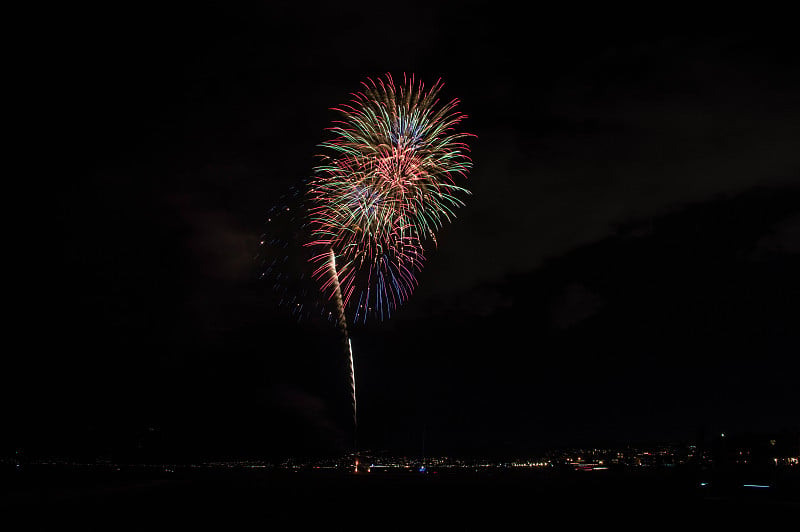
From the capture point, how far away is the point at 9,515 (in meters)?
25.5

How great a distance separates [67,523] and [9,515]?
14.3 feet

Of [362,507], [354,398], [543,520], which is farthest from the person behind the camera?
[354,398]

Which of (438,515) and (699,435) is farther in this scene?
(699,435)

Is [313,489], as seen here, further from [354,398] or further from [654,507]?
[654,507]

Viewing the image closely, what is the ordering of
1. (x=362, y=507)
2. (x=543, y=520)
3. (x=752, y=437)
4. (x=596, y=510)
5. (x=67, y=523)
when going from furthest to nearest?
(x=752, y=437) → (x=596, y=510) → (x=362, y=507) → (x=543, y=520) → (x=67, y=523)

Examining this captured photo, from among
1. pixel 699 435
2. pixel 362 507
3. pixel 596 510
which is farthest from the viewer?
pixel 699 435

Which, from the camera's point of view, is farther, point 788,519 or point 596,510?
point 596,510

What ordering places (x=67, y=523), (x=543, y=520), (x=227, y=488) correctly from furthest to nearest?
(x=227, y=488) < (x=543, y=520) < (x=67, y=523)

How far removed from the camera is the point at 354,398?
149ft

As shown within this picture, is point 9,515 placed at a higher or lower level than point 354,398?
lower

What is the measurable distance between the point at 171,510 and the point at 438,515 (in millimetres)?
12309

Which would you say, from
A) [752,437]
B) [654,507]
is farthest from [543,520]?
[752,437]

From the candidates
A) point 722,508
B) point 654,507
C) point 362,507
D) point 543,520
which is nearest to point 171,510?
point 362,507

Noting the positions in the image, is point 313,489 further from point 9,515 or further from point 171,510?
point 9,515
